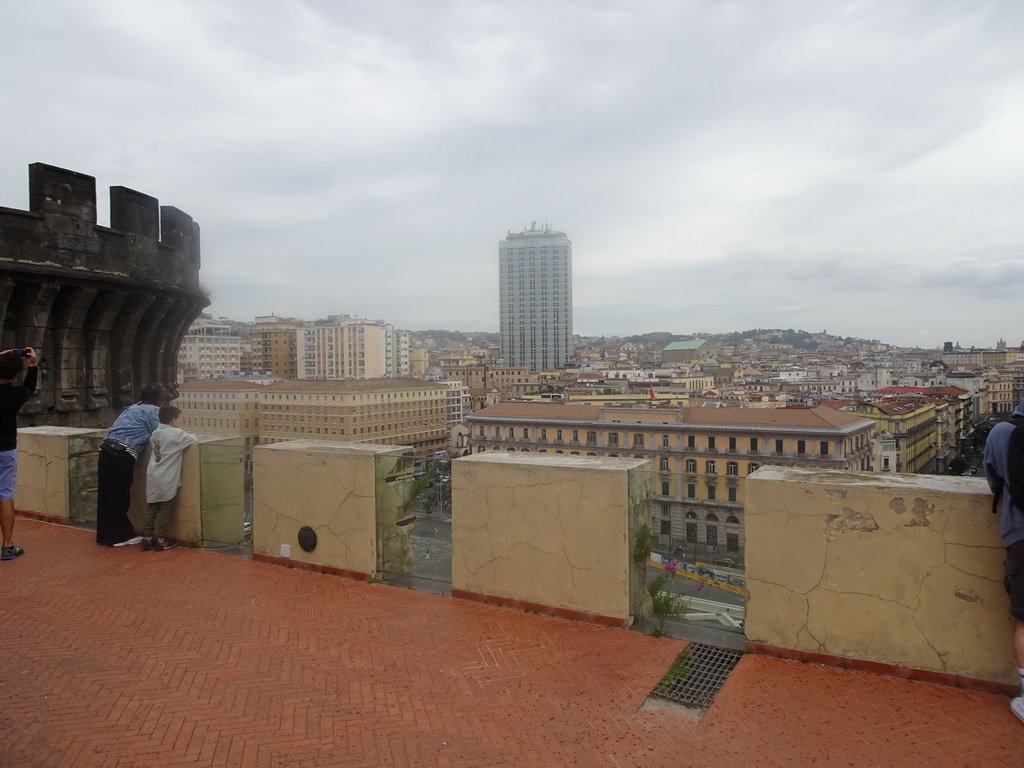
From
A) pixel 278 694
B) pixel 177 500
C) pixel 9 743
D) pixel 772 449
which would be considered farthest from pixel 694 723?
pixel 772 449

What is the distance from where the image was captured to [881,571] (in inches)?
154

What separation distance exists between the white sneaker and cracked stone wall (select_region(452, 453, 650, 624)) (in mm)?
2097

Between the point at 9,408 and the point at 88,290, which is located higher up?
the point at 88,290

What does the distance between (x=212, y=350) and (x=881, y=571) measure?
120m

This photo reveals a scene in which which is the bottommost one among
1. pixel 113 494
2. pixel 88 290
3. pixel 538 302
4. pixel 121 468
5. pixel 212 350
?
pixel 113 494

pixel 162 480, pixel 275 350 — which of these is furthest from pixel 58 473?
pixel 275 350

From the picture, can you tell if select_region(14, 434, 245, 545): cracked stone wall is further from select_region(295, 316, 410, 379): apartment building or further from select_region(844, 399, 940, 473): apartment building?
select_region(295, 316, 410, 379): apartment building

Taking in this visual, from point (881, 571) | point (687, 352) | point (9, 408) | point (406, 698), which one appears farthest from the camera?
point (687, 352)

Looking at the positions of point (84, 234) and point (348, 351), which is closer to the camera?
point (84, 234)

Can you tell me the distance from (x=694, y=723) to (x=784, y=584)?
1.15 meters

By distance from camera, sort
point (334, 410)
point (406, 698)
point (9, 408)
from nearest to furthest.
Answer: point (406, 698), point (9, 408), point (334, 410)

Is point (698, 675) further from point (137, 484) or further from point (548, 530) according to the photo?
point (137, 484)

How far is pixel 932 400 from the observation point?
71750 millimetres

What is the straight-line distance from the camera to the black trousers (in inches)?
266
